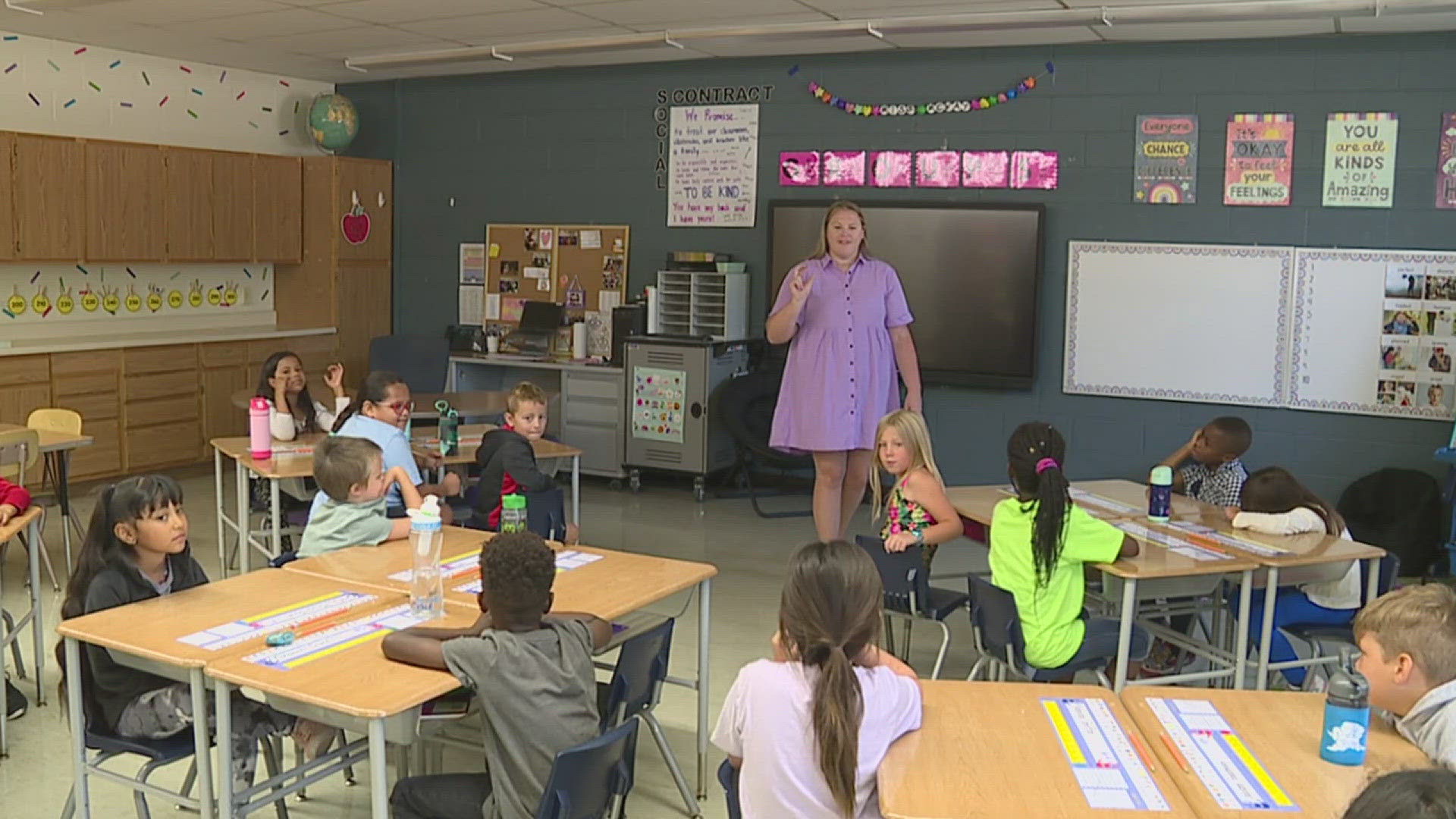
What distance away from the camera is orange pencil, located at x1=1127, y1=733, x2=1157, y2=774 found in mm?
2141

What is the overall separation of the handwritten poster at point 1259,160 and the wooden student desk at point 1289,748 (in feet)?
15.5

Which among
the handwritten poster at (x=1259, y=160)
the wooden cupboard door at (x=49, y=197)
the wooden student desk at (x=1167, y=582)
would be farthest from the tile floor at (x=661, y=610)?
the handwritten poster at (x=1259, y=160)

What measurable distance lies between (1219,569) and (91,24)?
6551mm

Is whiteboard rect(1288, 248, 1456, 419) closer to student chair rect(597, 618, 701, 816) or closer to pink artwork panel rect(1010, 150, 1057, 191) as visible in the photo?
pink artwork panel rect(1010, 150, 1057, 191)

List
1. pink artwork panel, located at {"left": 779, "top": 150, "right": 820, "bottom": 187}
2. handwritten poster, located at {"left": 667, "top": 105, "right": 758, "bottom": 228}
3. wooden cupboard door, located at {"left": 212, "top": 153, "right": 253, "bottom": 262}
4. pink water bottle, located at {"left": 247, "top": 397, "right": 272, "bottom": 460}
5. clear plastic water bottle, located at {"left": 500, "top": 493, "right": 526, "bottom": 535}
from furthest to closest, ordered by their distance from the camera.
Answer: wooden cupboard door, located at {"left": 212, "top": 153, "right": 253, "bottom": 262} < handwritten poster, located at {"left": 667, "top": 105, "right": 758, "bottom": 228} < pink artwork panel, located at {"left": 779, "top": 150, "right": 820, "bottom": 187} < pink water bottle, located at {"left": 247, "top": 397, "right": 272, "bottom": 460} < clear plastic water bottle, located at {"left": 500, "top": 493, "right": 526, "bottom": 535}

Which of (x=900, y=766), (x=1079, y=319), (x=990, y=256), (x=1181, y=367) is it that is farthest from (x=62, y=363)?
(x=900, y=766)

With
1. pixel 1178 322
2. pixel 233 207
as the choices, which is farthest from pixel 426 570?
pixel 233 207

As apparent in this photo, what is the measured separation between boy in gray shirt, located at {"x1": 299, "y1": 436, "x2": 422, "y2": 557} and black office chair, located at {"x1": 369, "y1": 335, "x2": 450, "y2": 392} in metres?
4.80

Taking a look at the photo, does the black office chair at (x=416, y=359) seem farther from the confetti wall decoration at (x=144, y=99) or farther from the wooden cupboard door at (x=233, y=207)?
the confetti wall decoration at (x=144, y=99)

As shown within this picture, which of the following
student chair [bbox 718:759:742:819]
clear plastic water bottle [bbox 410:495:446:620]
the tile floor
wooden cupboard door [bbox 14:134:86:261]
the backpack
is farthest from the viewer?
wooden cupboard door [bbox 14:134:86:261]

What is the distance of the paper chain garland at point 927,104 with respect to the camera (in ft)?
23.5

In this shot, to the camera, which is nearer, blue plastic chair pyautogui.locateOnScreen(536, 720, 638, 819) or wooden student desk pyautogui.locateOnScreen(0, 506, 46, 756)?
blue plastic chair pyautogui.locateOnScreen(536, 720, 638, 819)

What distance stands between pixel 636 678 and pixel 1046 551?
126cm

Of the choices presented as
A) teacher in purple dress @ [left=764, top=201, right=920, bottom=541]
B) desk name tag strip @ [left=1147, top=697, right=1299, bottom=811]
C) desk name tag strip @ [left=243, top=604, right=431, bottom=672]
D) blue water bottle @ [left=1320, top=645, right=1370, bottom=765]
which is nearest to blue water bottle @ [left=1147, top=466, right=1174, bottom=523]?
teacher in purple dress @ [left=764, top=201, right=920, bottom=541]
